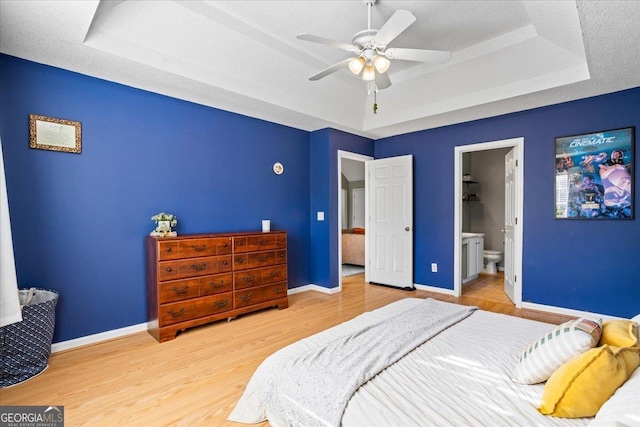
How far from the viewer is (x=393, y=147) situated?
5.21 metres

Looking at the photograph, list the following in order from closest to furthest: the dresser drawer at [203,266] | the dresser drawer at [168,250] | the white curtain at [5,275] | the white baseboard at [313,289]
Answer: the white curtain at [5,275] < the dresser drawer at [168,250] < the dresser drawer at [203,266] < the white baseboard at [313,289]

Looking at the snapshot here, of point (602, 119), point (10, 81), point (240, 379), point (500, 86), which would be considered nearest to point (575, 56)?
point (500, 86)

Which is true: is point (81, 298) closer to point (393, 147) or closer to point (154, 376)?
point (154, 376)

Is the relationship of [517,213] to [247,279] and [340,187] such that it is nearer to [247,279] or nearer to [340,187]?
[340,187]

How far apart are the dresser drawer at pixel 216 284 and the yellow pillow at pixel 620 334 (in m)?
3.02

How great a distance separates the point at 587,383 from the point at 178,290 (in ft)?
9.93

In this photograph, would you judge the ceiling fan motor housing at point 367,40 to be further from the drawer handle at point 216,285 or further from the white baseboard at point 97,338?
the white baseboard at point 97,338

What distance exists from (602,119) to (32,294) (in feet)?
18.5

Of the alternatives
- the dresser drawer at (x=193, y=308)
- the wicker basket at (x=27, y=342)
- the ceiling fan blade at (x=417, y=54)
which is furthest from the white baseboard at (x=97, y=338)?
the ceiling fan blade at (x=417, y=54)

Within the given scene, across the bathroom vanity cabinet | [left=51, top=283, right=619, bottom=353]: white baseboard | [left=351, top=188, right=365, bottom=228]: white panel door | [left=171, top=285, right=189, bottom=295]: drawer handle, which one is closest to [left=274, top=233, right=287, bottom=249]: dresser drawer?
[left=51, top=283, right=619, bottom=353]: white baseboard

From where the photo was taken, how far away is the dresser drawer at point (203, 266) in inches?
121

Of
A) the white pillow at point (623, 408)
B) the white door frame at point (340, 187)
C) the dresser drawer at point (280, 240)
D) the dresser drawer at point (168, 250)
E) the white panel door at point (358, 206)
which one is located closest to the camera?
the white pillow at point (623, 408)

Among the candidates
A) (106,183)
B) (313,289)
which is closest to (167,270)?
(106,183)

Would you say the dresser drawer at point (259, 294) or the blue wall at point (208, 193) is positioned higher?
the blue wall at point (208, 193)
